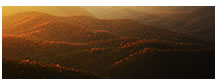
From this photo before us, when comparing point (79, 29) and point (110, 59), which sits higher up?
point (79, 29)

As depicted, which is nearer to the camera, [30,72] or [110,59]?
[30,72]

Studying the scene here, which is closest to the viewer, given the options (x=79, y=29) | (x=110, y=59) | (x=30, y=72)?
(x=30, y=72)

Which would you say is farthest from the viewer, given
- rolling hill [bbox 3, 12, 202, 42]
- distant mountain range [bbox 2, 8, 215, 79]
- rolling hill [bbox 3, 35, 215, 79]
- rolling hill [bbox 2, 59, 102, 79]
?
rolling hill [bbox 3, 12, 202, 42]

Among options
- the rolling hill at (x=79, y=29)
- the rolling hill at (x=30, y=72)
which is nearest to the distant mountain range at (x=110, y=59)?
the rolling hill at (x=30, y=72)

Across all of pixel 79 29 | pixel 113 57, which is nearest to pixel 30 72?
pixel 113 57

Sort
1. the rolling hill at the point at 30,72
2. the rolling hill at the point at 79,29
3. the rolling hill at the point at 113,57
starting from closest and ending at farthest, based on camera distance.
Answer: the rolling hill at the point at 30,72 < the rolling hill at the point at 113,57 < the rolling hill at the point at 79,29

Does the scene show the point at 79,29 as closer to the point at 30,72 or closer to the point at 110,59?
the point at 110,59

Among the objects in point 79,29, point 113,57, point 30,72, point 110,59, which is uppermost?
Result: point 79,29

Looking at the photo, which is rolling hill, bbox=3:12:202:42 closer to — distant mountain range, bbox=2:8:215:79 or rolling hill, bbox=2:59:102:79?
distant mountain range, bbox=2:8:215:79

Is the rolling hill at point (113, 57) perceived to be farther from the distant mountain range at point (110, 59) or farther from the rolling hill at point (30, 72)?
the rolling hill at point (30, 72)

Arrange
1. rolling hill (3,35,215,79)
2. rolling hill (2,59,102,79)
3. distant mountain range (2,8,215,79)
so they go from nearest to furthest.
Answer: rolling hill (2,59,102,79), distant mountain range (2,8,215,79), rolling hill (3,35,215,79)

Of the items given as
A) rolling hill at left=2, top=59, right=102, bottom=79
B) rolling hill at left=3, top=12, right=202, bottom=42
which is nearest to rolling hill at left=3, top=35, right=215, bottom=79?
rolling hill at left=2, top=59, right=102, bottom=79
